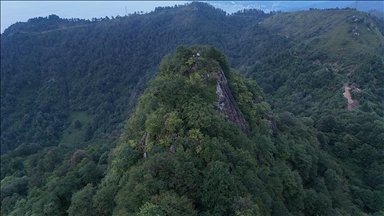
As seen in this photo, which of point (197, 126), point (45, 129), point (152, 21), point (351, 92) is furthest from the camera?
point (152, 21)

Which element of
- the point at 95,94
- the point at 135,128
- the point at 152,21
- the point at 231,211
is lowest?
the point at 95,94

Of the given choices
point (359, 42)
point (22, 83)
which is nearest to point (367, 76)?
point (359, 42)

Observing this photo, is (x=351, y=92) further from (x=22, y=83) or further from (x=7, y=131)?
(x=22, y=83)

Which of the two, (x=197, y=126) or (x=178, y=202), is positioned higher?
(x=197, y=126)

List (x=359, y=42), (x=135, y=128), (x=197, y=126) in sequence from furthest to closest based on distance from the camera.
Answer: (x=359, y=42)
(x=135, y=128)
(x=197, y=126)

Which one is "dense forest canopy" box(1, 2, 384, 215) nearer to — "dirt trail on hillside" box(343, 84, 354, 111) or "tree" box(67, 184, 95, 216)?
"tree" box(67, 184, 95, 216)

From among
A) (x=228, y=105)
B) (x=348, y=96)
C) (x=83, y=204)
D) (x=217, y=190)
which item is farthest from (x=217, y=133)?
(x=348, y=96)

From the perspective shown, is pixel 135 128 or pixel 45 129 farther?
pixel 45 129

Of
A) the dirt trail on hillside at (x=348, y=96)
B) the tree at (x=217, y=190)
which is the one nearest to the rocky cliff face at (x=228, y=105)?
the tree at (x=217, y=190)
